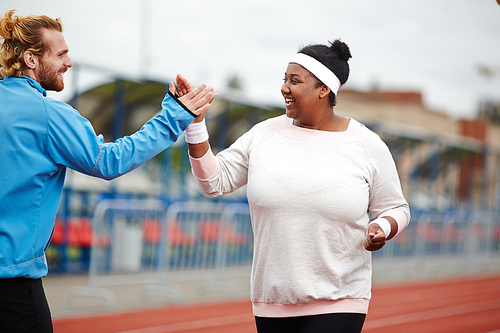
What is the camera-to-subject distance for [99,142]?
2488 mm

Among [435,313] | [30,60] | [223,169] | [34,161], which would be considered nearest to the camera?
[34,161]

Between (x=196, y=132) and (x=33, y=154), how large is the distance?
0.80 metres

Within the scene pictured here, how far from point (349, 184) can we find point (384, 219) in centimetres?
24

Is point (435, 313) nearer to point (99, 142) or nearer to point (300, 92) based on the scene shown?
point (300, 92)

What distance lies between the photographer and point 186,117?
2670 mm

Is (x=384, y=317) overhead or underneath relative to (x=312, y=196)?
underneath

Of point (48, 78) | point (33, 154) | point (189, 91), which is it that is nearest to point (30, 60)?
point (48, 78)

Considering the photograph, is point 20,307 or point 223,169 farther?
point 223,169

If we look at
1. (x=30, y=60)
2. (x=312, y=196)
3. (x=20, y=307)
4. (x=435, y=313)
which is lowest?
(x=435, y=313)

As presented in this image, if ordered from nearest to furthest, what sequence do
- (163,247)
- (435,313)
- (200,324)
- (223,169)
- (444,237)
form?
(223,169), (200,324), (163,247), (435,313), (444,237)

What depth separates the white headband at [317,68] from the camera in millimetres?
2898

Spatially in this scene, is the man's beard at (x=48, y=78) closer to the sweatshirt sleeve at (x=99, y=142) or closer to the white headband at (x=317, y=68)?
the sweatshirt sleeve at (x=99, y=142)

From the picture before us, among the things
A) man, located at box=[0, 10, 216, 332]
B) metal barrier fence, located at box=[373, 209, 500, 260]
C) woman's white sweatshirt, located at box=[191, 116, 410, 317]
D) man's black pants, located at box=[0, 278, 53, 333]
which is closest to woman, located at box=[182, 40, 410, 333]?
woman's white sweatshirt, located at box=[191, 116, 410, 317]

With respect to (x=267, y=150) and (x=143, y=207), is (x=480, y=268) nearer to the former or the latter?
(x=143, y=207)
